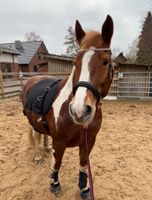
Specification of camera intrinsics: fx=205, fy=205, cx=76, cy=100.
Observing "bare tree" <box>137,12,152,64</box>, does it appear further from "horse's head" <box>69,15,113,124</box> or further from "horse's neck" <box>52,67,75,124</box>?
"horse's head" <box>69,15,113,124</box>

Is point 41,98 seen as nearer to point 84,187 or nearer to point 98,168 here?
point 84,187

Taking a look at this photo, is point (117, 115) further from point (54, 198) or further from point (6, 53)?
point (6, 53)

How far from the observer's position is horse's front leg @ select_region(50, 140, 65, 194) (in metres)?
1.98

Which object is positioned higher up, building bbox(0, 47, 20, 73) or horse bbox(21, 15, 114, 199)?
building bbox(0, 47, 20, 73)

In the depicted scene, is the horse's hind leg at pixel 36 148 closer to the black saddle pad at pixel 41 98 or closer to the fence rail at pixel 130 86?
the black saddle pad at pixel 41 98

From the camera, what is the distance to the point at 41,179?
2547 mm

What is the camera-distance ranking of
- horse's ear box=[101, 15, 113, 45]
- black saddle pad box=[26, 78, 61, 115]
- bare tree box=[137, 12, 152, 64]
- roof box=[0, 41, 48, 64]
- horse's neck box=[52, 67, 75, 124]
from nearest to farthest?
1. horse's ear box=[101, 15, 113, 45]
2. horse's neck box=[52, 67, 75, 124]
3. black saddle pad box=[26, 78, 61, 115]
4. bare tree box=[137, 12, 152, 64]
5. roof box=[0, 41, 48, 64]

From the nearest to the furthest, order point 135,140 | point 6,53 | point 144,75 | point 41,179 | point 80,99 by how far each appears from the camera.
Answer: point 80,99, point 41,179, point 135,140, point 144,75, point 6,53

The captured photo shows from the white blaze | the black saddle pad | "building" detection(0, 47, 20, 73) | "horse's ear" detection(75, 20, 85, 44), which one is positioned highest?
"building" detection(0, 47, 20, 73)

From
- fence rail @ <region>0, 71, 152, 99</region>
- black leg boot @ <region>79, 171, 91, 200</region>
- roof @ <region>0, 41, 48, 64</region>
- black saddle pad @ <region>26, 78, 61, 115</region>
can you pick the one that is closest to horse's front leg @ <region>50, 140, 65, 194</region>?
black leg boot @ <region>79, 171, 91, 200</region>

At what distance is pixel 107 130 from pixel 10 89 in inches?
277

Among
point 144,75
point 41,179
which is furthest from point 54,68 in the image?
point 41,179

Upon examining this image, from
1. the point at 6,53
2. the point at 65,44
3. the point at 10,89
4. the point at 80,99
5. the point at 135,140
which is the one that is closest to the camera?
the point at 80,99

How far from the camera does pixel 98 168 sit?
9.20 feet
